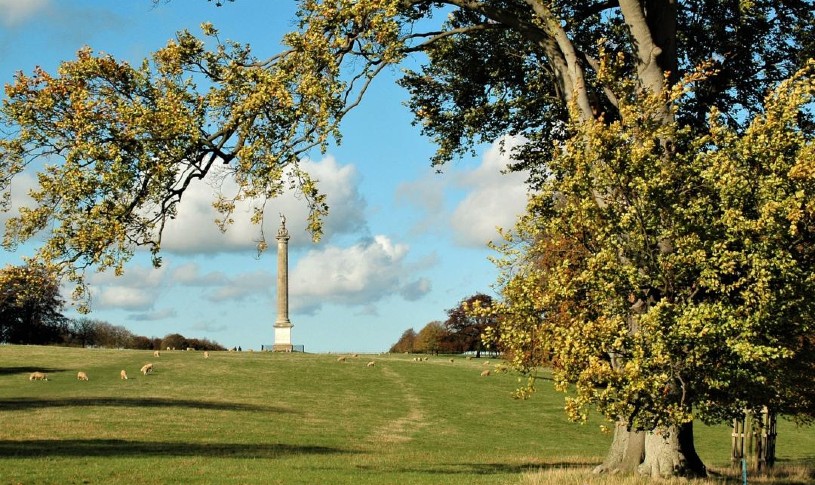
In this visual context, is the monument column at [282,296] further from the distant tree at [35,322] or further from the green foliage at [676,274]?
the green foliage at [676,274]

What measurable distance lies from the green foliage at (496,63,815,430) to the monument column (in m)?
85.8

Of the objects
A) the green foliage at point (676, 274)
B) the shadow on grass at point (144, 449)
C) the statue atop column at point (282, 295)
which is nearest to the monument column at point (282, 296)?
the statue atop column at point (282, 295)

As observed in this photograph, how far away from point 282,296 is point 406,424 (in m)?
58.8

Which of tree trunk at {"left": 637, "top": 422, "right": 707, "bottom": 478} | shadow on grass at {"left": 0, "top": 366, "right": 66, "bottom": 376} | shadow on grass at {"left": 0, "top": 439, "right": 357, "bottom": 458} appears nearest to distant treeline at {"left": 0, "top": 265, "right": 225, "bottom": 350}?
shadow on grass at {"left": 0, "top": 366, "right": 66, "bottom": 376}

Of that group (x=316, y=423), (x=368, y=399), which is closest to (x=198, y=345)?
(x=368, y=399)

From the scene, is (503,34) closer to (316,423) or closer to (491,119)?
(491,119)

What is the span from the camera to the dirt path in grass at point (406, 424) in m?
38.4

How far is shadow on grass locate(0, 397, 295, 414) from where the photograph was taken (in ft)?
141

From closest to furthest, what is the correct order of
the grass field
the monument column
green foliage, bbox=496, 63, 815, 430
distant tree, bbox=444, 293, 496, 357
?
green foliage, bbox=496, 63, 815, 430 → the grass field → the monument column → distant tree, bbox=444, 293, 496, 357

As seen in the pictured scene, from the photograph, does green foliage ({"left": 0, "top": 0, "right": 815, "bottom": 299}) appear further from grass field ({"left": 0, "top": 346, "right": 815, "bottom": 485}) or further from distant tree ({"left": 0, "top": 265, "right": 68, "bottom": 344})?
distant tree ({"left": 0, "top": 265, "right": 68, "bottom": 344})

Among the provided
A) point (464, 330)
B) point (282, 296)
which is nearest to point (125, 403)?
point (282, 296)

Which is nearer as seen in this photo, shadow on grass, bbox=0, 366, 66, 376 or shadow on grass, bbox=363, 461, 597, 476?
shadow on grass, bbox=363, 461, 597, 476

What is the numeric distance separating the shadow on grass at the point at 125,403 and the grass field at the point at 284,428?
0.11 metres

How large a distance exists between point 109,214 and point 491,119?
1277 cm
